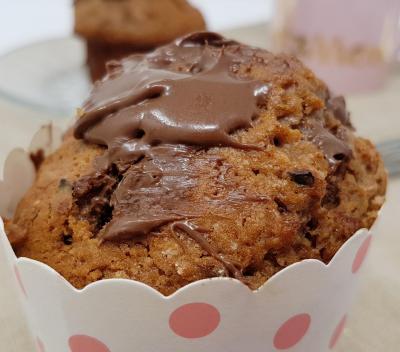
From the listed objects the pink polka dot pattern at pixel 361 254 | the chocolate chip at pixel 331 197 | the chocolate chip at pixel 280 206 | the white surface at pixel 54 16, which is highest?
the chocolate chip at pixel 280 206

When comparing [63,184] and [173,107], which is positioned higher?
[173,107]

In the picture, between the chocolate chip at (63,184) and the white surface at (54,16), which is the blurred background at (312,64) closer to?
the white surface at (54,16)

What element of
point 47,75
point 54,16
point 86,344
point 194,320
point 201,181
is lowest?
point 54,16

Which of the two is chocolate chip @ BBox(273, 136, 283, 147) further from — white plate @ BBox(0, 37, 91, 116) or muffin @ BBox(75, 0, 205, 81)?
muffin @ BBox(75, 0, 205, 81)

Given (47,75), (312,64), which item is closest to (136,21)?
(47,75)

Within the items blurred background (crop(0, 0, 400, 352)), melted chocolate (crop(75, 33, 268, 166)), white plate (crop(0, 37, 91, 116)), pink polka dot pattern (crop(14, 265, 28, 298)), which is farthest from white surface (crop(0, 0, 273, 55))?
pink polka dot pattern (crop(14, 265, 28, 298))

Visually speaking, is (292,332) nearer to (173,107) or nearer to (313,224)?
(313,224)

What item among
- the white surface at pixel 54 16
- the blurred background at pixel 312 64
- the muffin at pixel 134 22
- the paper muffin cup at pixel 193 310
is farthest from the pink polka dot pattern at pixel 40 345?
the white surface at pixel 54 16
